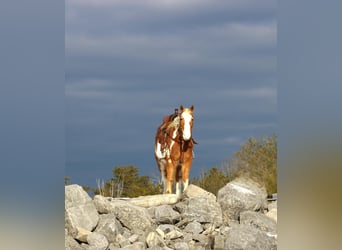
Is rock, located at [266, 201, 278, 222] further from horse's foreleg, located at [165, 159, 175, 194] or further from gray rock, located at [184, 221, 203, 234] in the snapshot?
horse's foreleg, located at [165, 159, 175, 194]

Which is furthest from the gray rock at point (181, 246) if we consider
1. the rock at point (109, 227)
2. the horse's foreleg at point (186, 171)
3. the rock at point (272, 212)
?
the horse's foreleg at point (186, 171)

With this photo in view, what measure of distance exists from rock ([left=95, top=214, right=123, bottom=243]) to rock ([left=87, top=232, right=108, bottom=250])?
0.25ft

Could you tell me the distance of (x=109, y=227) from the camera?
453 cm

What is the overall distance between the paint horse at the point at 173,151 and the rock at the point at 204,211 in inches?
20.3

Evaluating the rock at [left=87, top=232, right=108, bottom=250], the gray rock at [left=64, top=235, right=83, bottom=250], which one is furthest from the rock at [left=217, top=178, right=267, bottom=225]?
the gray rock at [left=64, top=235, right=83, bottom=250]

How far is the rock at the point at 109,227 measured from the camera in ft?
14.8

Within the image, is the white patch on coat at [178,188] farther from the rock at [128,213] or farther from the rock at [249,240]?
the rock at [249,240]

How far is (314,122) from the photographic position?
1105 millimetres

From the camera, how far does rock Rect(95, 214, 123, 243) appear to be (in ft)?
14.8

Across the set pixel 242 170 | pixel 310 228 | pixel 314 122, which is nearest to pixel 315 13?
pixel 314 122

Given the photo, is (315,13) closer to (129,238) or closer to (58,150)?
(58,150)

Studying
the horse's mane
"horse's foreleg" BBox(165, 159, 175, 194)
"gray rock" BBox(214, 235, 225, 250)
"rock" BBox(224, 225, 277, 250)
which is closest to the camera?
"rock" BBox(224, 225, 277, 250)

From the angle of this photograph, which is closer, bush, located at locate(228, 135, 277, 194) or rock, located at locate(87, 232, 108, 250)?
rock, located at locate(87, 232, 108, 250)

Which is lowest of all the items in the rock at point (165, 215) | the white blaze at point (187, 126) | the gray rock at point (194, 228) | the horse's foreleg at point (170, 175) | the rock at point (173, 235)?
the rock at point (173, 235)
